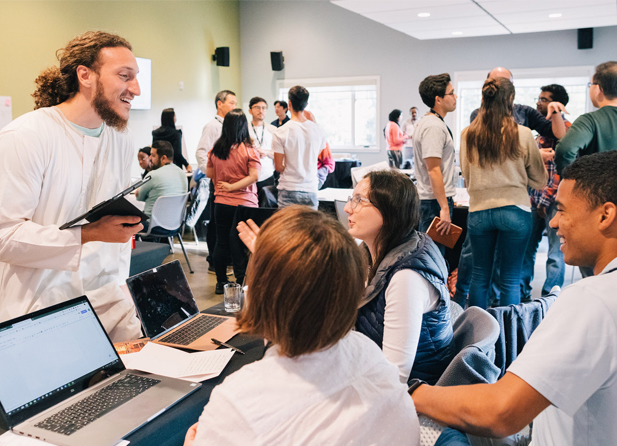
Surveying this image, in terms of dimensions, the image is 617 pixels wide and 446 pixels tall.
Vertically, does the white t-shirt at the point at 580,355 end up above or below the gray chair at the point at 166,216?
Answer: above

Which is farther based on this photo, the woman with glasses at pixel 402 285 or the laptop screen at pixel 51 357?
the woman with glasses at pixel 402 285

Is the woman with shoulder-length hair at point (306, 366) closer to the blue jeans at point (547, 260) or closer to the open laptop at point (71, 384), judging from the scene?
the open laptop at point (71, 384)

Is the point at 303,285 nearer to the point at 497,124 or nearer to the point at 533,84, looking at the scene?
the point at 497,124

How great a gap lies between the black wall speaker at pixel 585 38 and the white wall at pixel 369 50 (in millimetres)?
152

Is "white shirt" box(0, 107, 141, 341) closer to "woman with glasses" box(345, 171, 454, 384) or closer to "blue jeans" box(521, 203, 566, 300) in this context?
"woman with glasses" box(345, 171, 454, 384)

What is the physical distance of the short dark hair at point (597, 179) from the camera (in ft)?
3.78

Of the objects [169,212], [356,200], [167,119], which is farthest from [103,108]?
[167,119]

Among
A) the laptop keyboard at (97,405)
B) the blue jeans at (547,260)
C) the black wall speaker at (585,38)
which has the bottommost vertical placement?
the blue jeans at (547,260)

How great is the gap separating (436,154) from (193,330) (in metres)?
2.13

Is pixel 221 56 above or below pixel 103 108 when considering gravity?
above

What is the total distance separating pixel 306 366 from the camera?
3.10 feet

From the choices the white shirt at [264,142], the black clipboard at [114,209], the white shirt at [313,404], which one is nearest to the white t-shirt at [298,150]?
the white shirt at [264,142]

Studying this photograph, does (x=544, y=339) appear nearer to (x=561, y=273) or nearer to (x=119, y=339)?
(x=119, y=339)

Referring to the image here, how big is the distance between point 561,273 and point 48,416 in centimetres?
363
